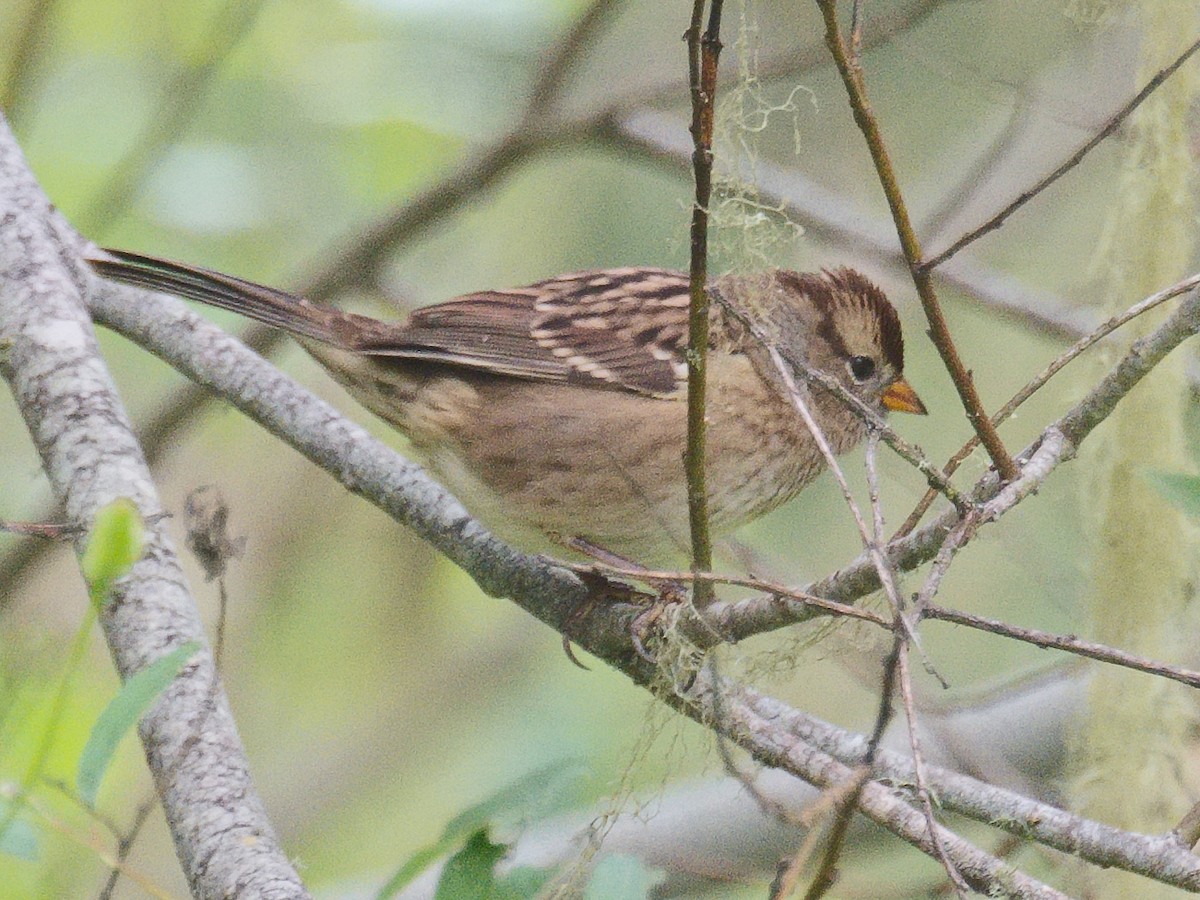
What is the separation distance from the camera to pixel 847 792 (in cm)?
155

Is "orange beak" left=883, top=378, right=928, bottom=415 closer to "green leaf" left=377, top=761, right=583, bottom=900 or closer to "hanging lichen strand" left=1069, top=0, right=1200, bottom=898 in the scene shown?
"hanging lichen strand" left=1069, top=0, right=1200, bottom=898

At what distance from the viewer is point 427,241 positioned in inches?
181

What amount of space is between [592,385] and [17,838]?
76.6 inches

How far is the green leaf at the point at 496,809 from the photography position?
2.12 metres

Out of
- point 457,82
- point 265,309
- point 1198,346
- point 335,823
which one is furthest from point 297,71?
point 1198,346

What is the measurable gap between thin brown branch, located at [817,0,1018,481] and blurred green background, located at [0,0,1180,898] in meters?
1.85

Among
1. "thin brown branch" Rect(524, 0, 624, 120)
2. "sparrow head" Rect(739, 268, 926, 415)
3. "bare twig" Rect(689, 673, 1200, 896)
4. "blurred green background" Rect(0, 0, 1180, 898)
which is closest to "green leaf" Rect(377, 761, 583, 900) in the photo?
"bare twig" Rect(689, 673, 1200, 896)

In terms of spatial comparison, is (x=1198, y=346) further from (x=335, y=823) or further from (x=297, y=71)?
(x=335, y=823)

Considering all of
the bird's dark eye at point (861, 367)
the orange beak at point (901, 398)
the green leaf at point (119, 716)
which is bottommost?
the green leaf at point (119, 716)

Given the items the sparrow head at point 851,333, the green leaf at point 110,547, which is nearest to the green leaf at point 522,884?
the green leaf at point 110,547

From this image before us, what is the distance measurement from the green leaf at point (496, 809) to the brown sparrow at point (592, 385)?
3.10ft

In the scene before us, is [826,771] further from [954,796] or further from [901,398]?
[901,398]

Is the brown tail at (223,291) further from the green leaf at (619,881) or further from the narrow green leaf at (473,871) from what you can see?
the green leaf at (619,881)

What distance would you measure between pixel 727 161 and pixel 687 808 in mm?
2204
